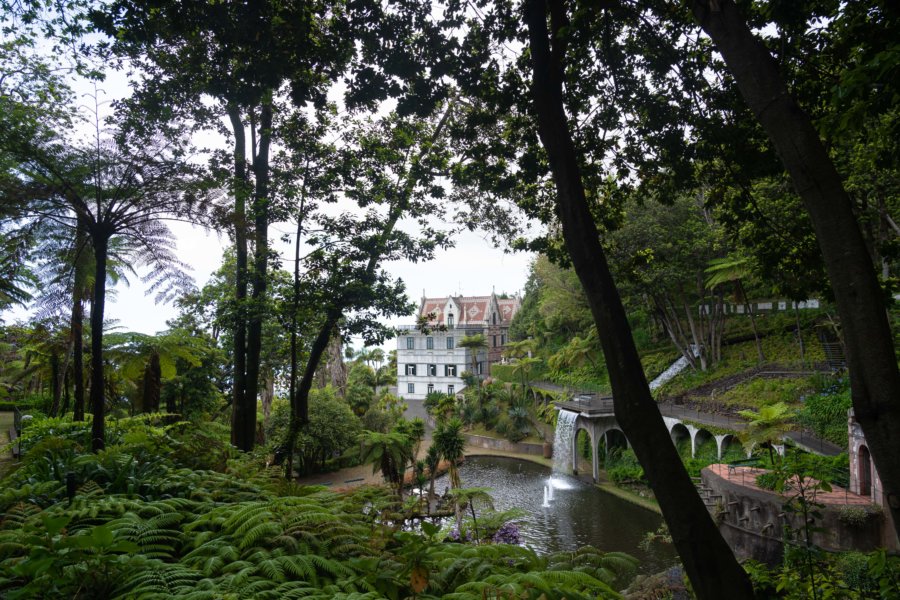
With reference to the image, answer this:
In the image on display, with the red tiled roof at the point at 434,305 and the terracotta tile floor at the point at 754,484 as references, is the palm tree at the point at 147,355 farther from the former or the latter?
the red tiled roof at the point at 434,305

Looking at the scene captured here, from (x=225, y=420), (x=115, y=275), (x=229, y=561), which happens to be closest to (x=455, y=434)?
(x=225, y=420)

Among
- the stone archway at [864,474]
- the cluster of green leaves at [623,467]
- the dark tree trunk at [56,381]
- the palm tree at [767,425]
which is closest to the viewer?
the dark tree trunk at [56,381]

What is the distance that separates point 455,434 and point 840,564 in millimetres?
10796

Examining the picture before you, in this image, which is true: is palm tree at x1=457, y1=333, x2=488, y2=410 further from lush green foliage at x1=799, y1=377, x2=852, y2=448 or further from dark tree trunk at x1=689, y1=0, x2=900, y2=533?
dark tree trunk at x1=689, y1=0, x2=900, y2=533

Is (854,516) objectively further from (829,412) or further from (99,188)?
(99,188)

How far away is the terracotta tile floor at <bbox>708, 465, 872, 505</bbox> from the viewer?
1088 centimetres

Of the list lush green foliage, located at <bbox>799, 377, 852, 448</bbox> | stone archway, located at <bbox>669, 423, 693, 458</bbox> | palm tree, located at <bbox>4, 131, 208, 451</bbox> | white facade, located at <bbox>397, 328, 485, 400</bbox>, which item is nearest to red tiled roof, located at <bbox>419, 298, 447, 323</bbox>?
white facade, located at <bbox>397, 328, 485, 400</bbox>

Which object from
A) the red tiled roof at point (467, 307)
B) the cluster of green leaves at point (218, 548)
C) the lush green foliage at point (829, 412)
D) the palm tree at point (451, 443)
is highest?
the red tiled roof at point (467, 307)

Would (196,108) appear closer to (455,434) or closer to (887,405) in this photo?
(887,405)

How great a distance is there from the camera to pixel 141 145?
5.83 m

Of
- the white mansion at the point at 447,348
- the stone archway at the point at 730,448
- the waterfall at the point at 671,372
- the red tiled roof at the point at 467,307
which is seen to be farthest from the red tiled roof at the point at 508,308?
the stone archway at the point at 730,448

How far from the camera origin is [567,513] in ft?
56.8

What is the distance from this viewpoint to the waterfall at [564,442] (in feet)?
75.6

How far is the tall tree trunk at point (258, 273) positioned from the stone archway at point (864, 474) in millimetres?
13642
